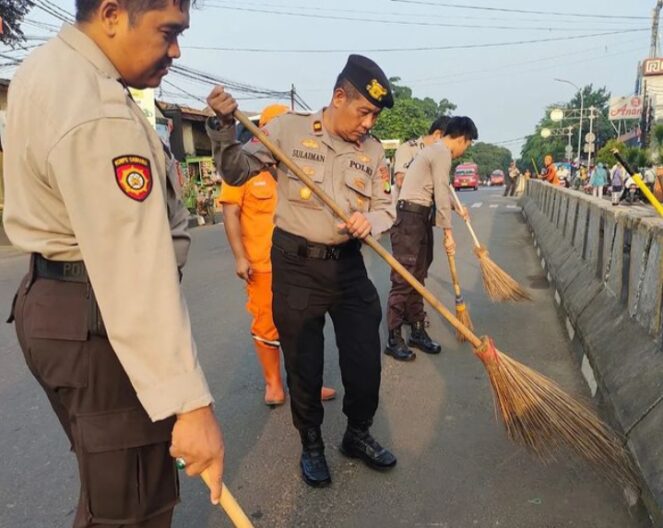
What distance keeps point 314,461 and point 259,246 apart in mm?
1340

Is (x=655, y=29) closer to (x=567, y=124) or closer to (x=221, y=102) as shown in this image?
(x=221, y=102)

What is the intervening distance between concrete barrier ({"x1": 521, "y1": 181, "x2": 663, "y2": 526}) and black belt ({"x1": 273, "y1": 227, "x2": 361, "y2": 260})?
146cm

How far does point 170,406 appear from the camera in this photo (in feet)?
Answer: 3.72

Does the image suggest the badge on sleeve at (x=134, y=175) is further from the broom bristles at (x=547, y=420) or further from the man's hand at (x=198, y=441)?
the broom bristles at (x=547, y=420)

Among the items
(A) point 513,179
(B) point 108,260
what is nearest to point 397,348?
(B) point 108,260

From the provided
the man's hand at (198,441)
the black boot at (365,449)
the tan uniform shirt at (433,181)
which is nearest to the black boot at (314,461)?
the black boot at (365,449)

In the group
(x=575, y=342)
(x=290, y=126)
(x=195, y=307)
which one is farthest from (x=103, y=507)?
(x=195, y=307)

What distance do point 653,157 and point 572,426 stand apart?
15.0 meters

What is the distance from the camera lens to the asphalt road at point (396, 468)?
2.36 m

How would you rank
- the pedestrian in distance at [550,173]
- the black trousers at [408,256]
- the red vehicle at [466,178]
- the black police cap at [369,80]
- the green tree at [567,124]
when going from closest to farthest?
the black police cap at [369,80] < the black trousers at [408,256] < the pedestrian in distance at [550,173] < the red vehicle at [466,178] < the green tree at [567,124]

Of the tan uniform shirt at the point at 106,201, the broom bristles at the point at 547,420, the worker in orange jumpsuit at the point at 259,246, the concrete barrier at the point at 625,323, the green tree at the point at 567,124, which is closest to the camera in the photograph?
the tan uniform shirt at the point at 106,201

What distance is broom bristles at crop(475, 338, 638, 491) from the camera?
2.33 metres

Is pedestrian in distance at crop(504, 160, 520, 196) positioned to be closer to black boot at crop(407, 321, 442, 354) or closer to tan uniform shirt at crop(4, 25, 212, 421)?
black boot at crop(407, 321, 442, 354)

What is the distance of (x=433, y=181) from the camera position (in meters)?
4.34
